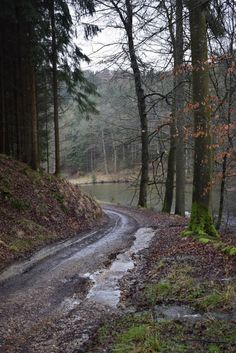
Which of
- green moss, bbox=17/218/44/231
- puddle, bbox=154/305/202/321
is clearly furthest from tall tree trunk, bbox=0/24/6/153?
puddle, bbox=154/305/202/321

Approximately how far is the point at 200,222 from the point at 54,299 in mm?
5373

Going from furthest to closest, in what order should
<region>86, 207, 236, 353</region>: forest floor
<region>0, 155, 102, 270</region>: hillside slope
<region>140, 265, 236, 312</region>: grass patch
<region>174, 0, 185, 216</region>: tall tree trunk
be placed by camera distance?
<region>174, 0, 185, 216</region>: tall tree trunk < <region>0, 155, 102, 270</region>: hillside slope < <region>140, 265, 236, 312</region>: grass patch < <region>86, 207, 236, 353</region>: forest floor

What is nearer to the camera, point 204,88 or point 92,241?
point 204,88

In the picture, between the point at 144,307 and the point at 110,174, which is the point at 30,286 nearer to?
the point at 144,307

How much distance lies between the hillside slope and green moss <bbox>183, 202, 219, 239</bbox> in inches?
183

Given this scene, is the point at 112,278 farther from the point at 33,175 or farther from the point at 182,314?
the point at 33,175

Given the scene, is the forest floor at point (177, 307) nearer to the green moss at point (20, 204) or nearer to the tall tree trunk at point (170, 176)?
the green moss at point (20, 204)

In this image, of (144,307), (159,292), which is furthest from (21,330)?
(159,292)

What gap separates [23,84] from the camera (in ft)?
A: 60.4

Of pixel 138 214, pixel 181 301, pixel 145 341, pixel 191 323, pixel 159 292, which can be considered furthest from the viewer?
pixel 138 214

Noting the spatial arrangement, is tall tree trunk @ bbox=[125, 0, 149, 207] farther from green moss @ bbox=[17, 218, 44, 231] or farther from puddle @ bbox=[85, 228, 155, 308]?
puddle @ bbox=[85, 228, 155, 308]

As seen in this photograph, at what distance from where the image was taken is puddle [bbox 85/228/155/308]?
7402mm

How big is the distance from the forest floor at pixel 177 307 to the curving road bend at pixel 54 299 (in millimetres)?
453

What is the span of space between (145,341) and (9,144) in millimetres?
15641
